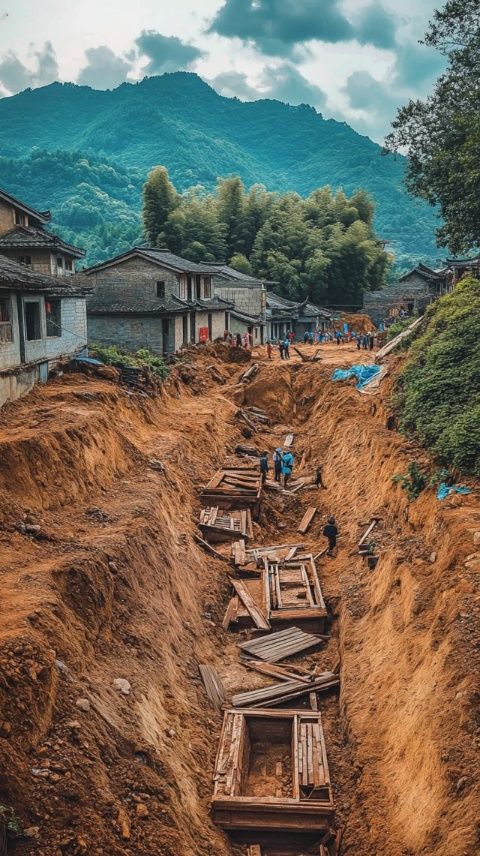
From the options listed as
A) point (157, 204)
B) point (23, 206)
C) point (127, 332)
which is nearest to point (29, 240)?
point (23, 206)

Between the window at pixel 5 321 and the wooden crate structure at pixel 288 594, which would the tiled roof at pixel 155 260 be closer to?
the window at pixel 5 321

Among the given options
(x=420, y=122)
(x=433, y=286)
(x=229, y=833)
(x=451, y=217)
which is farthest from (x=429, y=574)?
(x=433, y=286)

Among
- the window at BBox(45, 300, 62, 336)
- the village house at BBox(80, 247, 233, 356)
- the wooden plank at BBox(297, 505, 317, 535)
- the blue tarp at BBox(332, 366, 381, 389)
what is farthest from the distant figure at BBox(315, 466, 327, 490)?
the village house at BBox(80, 247, 233, 356)

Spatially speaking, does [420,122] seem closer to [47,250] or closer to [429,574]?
[47,250]

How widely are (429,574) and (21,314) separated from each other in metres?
16.5

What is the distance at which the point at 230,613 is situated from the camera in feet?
68.2

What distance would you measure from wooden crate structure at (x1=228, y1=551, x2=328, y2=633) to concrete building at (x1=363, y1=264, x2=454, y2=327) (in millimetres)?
42427

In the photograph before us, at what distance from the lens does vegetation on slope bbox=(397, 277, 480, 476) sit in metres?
19.5

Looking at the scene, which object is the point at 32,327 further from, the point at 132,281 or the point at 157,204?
the point at 157,204

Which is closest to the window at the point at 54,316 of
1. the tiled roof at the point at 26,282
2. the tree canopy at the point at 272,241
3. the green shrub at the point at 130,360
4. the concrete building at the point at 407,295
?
the tiled roof at the point at 26,282

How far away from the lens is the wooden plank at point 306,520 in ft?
87.3

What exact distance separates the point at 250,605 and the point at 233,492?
22.3ft

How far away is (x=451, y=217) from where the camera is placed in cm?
3180

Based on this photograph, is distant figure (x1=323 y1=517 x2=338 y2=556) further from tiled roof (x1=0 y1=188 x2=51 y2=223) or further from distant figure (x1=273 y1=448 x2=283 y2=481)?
tiled roof (x1=0 y1=188 x2=51 y2=223)
